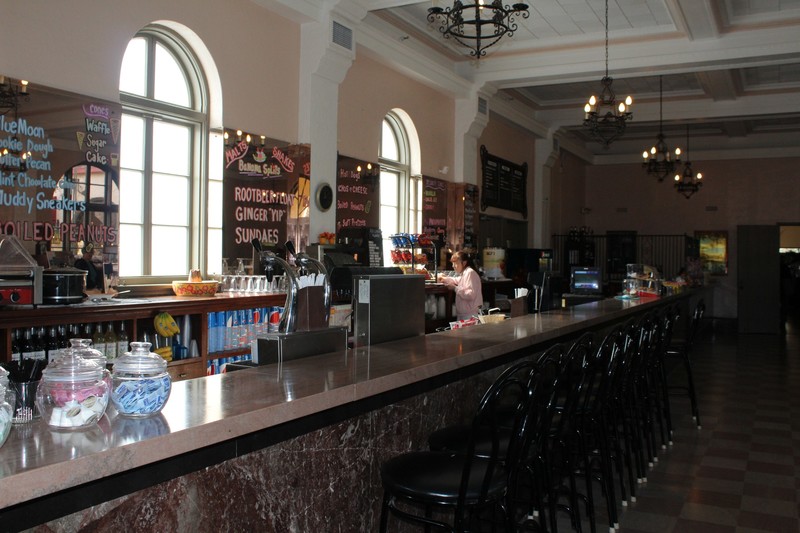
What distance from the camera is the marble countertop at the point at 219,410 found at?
1467 mm

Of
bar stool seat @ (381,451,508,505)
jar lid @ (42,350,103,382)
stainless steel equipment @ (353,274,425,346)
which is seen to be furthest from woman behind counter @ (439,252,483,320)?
jar lid @ (42,350,103,382)

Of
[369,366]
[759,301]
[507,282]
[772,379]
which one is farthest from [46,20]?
[759,301]

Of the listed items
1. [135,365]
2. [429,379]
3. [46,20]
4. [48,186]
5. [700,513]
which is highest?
[46,20]

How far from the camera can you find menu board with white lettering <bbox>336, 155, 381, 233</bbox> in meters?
7.56

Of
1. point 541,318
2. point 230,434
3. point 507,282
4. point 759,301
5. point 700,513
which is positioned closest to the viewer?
point 230,434

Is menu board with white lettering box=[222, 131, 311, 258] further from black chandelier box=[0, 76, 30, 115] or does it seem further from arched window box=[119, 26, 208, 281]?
black chandelier box=[0, 76, 30, 115]

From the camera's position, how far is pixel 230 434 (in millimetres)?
1856

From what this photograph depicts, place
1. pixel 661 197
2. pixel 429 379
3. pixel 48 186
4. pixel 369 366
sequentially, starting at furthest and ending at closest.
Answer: pixel 661 197 → pixel 48 186 → pixel 429 379 → pixel 369 366

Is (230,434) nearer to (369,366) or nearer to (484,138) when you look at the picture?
(369,366)

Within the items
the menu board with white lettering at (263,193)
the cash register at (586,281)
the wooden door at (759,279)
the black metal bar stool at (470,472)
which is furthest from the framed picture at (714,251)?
the black metal bar stool at (470,472)

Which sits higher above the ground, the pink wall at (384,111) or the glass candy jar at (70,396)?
the pink wall at (384,111)

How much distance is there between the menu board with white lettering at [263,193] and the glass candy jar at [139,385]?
421 centimetres

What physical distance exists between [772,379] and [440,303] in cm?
414

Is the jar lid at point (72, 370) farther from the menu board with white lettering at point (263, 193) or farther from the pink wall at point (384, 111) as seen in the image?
the pink wall at point (384, 111)
